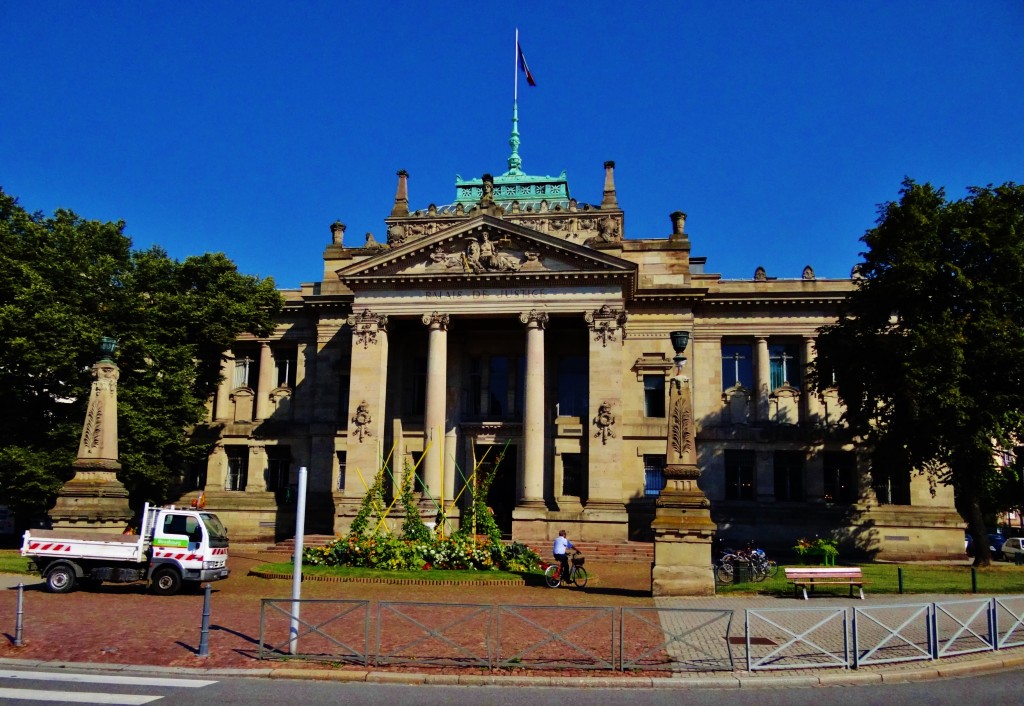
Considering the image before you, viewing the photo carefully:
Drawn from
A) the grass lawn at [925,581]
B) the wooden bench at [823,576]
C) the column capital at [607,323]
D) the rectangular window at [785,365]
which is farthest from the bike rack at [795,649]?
the rectangular window at [785,365]

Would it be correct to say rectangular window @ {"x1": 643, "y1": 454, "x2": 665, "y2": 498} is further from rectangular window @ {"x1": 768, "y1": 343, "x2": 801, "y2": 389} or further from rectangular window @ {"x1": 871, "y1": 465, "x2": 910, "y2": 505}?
rectangular window @ {"x1": 871, "y1": 465, "x2": 910, "y2": 505}

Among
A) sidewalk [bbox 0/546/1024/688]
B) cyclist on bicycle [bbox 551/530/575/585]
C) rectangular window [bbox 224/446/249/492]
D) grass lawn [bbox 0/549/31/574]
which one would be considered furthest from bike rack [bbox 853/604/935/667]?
rectangular window [bbox 224/446/249/492]

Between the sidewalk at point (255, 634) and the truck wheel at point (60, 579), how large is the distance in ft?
1.25

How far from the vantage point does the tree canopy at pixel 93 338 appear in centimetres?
3328

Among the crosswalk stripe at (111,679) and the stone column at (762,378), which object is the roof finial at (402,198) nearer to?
the stone column at (762,378)

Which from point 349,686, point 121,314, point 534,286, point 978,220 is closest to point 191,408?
point 121,314

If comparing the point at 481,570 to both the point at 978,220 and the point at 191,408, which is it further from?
the point at 978,220

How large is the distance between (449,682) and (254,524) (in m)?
34.0

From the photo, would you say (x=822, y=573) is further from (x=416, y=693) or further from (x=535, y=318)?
(x=535, y=318)

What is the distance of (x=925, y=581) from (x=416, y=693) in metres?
21.1

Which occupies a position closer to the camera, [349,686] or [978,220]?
[349,686]

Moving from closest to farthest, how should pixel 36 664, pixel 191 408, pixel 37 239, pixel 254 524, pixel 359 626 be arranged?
pixel 36 664 → pixel 359 626 → pixel 37 239 → pixel 191 408 → pixel 254 524

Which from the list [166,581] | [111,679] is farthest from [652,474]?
[111,679]

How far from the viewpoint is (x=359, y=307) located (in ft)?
133
